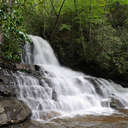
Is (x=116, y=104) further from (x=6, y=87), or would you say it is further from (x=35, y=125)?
(x=6, y=87)

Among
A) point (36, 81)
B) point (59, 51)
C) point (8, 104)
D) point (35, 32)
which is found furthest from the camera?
point (35, 32)

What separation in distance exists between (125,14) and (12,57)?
40.7ft

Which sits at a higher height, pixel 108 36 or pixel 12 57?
pixel 108 36

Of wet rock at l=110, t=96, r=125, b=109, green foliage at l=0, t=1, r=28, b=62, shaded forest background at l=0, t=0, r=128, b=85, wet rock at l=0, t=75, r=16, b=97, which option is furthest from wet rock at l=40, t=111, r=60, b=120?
shaded forest background at l=0, t=0, r=128, b=85

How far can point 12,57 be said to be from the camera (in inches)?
232

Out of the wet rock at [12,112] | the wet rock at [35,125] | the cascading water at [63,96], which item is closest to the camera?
the wet rock at [12,112]

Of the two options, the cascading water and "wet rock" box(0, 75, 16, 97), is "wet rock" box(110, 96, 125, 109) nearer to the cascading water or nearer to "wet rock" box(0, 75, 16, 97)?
the cascading water

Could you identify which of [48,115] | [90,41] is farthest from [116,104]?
[90,41]

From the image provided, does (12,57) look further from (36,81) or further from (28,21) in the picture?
(28,21)

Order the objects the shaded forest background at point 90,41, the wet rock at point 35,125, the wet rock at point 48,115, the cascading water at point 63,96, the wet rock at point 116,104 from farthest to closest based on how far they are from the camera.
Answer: the shaded forest background at point 90,41
the wet rock at point 116,104
the cascading water at point 63,96
the wet rock at point 48,115
the wet rock at point 35,125

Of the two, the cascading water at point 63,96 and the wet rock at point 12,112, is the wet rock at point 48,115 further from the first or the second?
the wet rock at point 12,112

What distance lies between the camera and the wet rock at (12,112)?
3.88m

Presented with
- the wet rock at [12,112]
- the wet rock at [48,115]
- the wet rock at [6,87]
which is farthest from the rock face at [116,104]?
the wet rock at [6,87]

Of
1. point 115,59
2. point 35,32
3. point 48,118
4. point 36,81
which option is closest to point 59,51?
point 35,32
